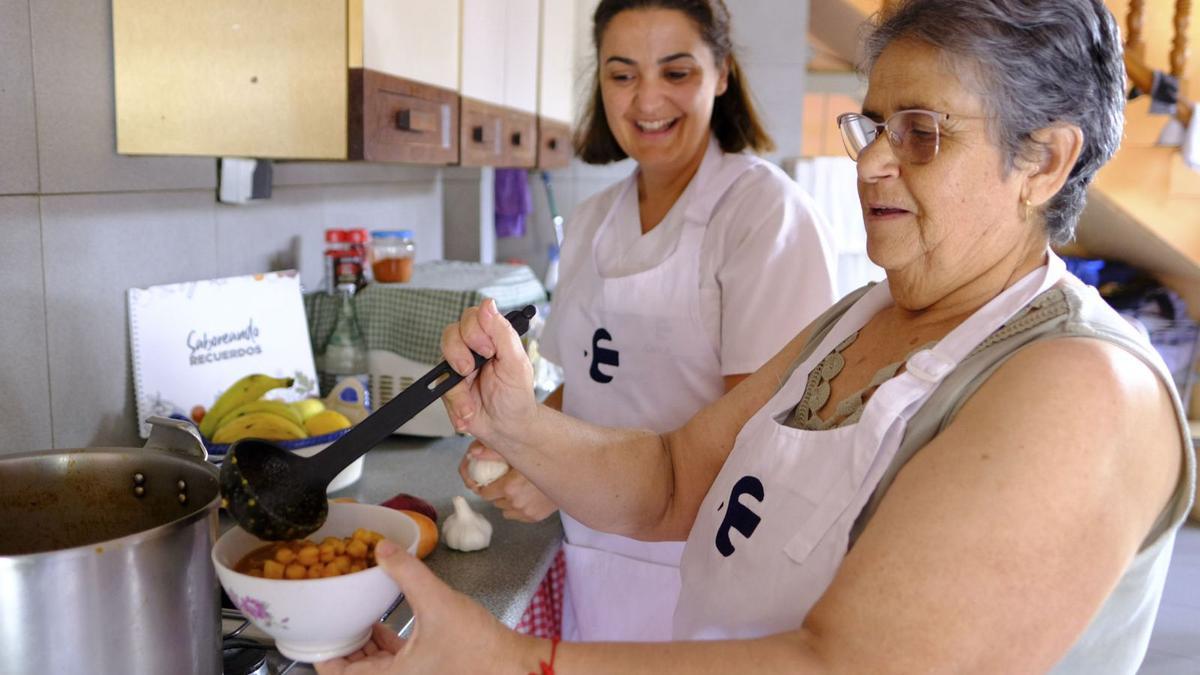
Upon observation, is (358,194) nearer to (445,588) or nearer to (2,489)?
(2,489)

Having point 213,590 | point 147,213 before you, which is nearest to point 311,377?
point 147,213

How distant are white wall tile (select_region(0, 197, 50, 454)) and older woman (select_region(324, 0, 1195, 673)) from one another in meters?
0.63

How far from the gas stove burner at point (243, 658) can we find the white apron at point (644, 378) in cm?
58

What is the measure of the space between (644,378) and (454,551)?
416 millimetres

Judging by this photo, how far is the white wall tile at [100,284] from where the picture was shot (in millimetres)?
1310

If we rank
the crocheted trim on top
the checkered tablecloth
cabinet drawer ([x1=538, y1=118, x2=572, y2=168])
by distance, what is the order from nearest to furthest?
the crocheted trim on top → the checkered tablecloth → cabinet drawer ([x1=538, y1=118, x2=572, y2=168])

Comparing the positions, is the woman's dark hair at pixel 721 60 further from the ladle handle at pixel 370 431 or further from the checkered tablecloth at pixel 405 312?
the ladle handle at pixel 370 431

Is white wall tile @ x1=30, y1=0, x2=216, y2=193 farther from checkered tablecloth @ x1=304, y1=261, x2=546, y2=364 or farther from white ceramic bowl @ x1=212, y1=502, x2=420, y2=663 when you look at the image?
white ceramic bowl @ x1=212, y1=502, x2=420, y2=663

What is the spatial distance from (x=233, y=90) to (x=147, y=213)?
29 cm

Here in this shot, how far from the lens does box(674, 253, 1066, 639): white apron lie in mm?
784

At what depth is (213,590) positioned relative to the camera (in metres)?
0.77

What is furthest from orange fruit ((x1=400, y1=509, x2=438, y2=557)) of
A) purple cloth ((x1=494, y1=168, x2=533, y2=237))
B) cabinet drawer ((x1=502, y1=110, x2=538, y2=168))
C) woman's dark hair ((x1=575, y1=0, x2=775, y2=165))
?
purple cloth ((x1=494, y1=168, x2=533, y2=237))

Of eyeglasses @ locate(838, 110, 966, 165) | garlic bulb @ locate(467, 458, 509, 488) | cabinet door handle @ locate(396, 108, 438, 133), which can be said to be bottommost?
garlic bulb @ locate(467, 458, 509, 488)

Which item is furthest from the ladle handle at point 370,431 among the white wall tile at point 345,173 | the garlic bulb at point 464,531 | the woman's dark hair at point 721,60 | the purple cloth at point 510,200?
the purple cloth at point 510,200
